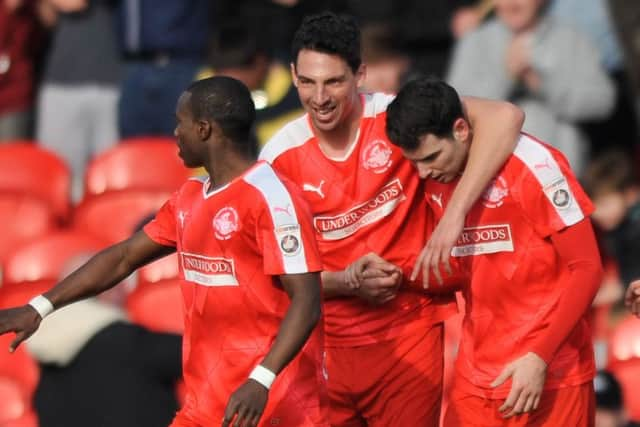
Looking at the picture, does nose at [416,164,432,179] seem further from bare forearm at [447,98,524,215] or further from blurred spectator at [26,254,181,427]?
blurred spectator at [26,254,181,427]

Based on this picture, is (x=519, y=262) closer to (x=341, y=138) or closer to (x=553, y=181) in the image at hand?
(x=553, y=181)

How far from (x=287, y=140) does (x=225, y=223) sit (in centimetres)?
73

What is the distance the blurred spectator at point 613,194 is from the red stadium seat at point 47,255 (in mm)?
2670

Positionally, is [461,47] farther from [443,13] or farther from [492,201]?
[492,201]

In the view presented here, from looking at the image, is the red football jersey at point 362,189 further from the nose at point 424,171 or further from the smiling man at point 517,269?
the nose at point 424,171

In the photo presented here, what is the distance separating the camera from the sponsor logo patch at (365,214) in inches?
227

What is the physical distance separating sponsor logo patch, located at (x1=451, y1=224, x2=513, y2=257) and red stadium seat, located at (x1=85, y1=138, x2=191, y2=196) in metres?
4.34

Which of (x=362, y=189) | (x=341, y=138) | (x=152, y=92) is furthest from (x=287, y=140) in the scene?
(x=152, y=92)

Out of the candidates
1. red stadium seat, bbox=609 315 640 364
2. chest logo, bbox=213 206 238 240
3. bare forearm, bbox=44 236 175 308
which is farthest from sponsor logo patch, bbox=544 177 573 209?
red stadium seat, bbox=609 315 640 364

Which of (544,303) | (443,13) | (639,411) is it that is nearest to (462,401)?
(544,303)

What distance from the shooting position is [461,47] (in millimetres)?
9328

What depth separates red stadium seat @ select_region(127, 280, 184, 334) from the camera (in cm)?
771

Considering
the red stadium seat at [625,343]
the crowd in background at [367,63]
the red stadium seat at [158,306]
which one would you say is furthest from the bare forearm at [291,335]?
the crowd in background at [367,63]

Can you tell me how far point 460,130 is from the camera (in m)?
5.45
